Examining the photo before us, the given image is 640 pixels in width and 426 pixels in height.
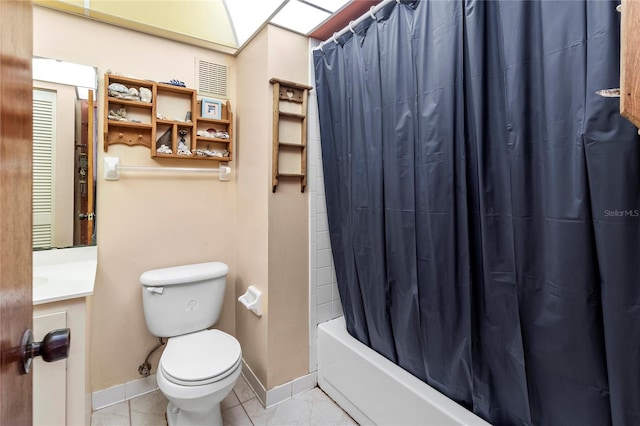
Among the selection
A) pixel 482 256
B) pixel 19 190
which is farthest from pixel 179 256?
pixel 482 256

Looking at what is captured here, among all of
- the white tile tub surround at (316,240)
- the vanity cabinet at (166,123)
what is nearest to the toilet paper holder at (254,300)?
the white tile tub surround at (316,240)

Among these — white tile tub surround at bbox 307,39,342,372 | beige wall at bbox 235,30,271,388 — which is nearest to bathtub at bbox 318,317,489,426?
white tile tub surround at bbox 307,39,342,372

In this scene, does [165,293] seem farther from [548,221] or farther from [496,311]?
[548,221]

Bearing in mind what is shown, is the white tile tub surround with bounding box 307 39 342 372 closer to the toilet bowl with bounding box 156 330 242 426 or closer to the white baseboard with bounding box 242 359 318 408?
the white baseboard with bounding box 242 359 318 408

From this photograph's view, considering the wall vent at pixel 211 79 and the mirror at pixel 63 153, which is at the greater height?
the wall vent at pixel 211 79

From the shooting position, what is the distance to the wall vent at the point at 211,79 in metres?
2.04

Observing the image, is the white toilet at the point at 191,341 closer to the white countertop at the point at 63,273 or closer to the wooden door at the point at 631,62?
the white countertop at the point at 63,273

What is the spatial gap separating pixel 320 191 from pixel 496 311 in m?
1.15

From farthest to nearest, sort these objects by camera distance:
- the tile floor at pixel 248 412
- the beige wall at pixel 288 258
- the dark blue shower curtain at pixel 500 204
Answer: the beige wall at pixel 288 258, the tile floor at pixel 248 412, the dark blue shower curtain at pixel 500 204

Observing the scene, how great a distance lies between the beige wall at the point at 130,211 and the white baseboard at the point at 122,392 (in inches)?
1.2

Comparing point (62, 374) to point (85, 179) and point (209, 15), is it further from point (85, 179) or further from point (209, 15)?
point (209, 15)

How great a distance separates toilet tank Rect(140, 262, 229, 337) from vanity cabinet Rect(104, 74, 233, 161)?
699 mm

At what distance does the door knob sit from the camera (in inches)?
20.9

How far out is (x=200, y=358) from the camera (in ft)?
5.09
